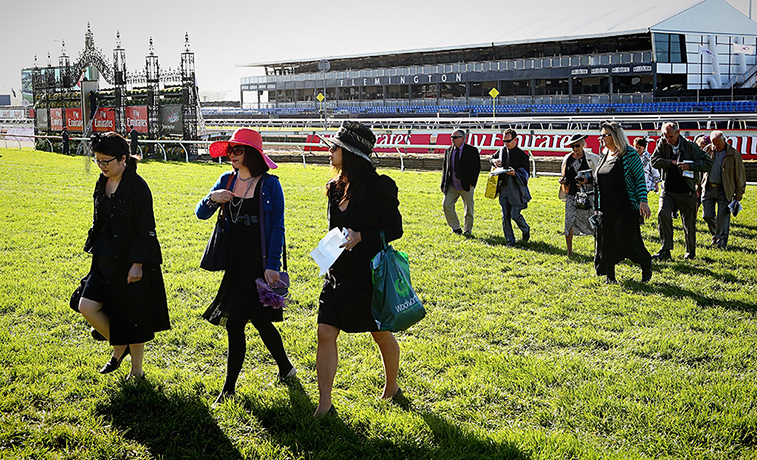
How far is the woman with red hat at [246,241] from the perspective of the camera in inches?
168

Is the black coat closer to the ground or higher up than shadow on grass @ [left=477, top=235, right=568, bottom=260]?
higher up

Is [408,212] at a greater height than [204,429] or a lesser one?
greater

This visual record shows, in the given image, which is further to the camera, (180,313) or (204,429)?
(180,313)

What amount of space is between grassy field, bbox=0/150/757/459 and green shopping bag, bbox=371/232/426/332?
0.67m

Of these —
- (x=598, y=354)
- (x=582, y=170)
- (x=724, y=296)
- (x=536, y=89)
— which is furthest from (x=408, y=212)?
(x=536, y=89)

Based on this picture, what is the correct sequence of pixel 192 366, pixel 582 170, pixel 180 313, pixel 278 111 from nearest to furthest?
pixel 192 366
pixel 180 313
pixel 582 170
pixel 278 111

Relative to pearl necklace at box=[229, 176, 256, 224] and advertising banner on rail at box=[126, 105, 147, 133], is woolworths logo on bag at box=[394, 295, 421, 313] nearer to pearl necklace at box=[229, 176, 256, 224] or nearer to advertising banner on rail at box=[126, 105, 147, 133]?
pearl necklace at box=[229, 176, 256, 224]

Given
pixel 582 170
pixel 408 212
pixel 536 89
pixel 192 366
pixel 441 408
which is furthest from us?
pixel 536 89

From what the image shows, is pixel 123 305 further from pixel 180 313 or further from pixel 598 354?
pixel 598 354

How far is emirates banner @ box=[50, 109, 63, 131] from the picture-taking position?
127ft

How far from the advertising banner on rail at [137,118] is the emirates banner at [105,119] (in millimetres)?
1540

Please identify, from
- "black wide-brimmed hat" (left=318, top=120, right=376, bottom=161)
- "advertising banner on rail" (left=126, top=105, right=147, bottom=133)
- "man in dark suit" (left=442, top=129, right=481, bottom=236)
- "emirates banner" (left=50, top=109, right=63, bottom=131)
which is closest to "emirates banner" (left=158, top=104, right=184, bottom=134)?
"advertising banner on rail" (left=126, top=105, right=147, bottom=133)

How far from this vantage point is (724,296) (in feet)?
22.7

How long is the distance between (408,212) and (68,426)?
9.41 meters
